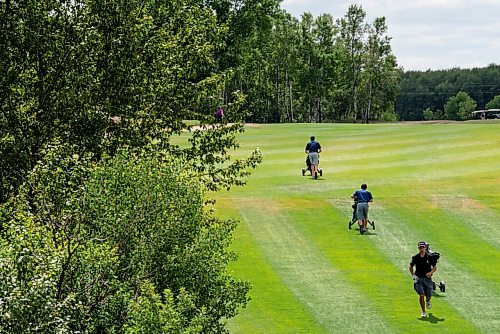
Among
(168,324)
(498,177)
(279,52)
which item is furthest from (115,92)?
(279,52)

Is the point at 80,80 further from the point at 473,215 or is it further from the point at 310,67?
the point at 310,67

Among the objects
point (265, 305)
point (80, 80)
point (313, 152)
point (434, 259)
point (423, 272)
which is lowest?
point (265, 305)

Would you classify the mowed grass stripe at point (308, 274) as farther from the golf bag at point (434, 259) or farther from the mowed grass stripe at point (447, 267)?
the mowed grass stripe at point (447, 267)

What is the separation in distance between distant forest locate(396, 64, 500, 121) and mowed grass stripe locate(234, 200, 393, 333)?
152 m

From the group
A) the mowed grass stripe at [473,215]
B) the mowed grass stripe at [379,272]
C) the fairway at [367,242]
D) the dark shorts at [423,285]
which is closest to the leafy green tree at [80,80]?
the fairway at [367,242]

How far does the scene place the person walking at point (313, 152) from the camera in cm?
3553

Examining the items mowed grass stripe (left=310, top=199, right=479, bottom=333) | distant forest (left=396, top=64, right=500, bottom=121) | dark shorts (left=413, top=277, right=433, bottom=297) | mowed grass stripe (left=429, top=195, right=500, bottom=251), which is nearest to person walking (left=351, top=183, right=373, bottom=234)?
mowed grass stripe (left=310, top=199, right=479, bottom=333)

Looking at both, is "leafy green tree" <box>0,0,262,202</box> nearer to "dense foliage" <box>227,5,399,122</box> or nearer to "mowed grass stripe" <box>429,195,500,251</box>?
"mowed grass stripe" <box>429,195,500,251</box>

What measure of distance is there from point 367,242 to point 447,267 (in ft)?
10.8

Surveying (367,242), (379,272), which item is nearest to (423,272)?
(379,272)

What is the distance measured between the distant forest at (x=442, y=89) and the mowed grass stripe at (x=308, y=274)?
152m

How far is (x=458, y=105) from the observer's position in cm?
16638

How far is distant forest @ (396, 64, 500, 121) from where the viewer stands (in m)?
180

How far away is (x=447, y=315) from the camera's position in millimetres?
21047
